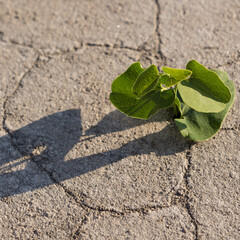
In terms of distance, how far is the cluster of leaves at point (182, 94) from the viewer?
1.16 meters

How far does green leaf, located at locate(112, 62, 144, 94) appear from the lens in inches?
48.8

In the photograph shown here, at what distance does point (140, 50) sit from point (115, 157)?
56 centimetres

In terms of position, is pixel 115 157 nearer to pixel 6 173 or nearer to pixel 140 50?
pixel 6 173

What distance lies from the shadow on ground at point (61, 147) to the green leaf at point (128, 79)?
0.20 meters

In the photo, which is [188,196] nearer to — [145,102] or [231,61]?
[145,102]

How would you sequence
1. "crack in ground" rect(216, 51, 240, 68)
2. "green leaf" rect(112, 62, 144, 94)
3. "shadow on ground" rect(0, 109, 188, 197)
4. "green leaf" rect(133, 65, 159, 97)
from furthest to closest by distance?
"crack in ground" rect(216, 51, 240, 68), "shadow on ground" rect(0, 109, 188, 197), "green leaf" rect(112, 62, 144, 94), "green leaf" rect(133, 65, 159, 97)

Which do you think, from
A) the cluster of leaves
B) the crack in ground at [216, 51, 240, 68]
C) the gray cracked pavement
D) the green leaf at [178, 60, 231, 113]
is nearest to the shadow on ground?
the gray cracked pavement

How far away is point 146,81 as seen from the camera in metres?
1.15

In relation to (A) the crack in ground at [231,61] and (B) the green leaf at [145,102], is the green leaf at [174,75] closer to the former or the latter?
(B) the green leaf at [145,102]

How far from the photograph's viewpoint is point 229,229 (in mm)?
1197

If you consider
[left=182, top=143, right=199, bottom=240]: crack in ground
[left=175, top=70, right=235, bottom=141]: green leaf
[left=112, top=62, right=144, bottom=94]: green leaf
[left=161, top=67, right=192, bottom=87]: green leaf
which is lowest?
[left=182, top=143, right=199, bottom=240]: crack in ground

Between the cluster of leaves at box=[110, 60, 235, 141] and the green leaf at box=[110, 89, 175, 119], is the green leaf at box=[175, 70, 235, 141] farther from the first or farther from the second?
the green leaf at box=[110, 89, 175, 119]

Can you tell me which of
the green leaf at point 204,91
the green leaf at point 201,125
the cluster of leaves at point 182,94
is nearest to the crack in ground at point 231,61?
the cluster of leaves at point 182,94

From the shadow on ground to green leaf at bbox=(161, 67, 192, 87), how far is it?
0.28 meters
